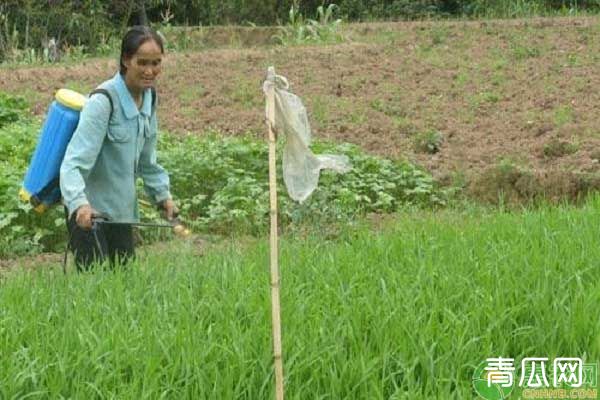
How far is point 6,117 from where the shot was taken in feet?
32.6

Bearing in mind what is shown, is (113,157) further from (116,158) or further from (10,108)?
(10,108)

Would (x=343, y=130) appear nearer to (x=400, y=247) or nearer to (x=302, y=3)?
(x=400, y=247)

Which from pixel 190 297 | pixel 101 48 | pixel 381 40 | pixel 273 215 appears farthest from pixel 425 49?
pixel 273 215

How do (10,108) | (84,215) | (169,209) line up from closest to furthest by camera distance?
(84,215) < (169,209) < (10,108)

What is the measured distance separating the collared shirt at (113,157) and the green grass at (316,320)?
318 mm

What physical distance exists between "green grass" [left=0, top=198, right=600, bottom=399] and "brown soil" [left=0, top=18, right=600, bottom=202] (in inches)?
120

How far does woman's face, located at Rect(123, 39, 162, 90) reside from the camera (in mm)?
4086

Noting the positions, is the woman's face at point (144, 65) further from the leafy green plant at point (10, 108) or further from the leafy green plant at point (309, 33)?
the leafy green plant at point (309, 33)

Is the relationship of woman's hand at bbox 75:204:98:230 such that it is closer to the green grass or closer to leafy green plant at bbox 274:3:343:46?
the green grass

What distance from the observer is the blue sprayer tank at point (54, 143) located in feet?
13.7

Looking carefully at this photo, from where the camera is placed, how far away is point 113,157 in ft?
14.2

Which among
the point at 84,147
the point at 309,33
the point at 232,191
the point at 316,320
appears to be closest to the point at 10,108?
the point at 232,191

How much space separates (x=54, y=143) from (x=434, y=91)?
23.9 ft

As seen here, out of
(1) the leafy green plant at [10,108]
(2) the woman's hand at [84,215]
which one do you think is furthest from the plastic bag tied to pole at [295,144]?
(1) the leafy green plant at [10,108]
